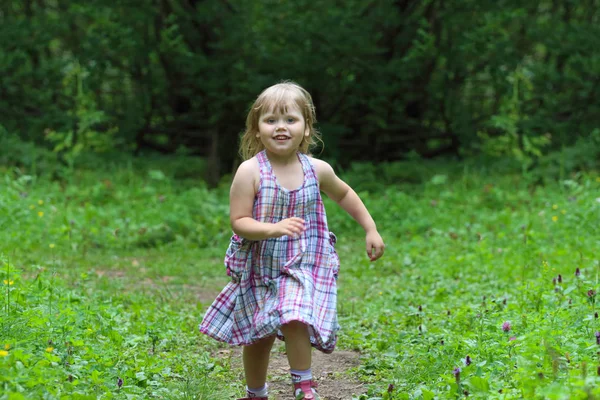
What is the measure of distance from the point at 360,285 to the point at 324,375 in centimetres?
215

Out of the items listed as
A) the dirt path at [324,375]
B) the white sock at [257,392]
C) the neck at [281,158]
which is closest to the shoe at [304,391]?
the white sock at [257,392]

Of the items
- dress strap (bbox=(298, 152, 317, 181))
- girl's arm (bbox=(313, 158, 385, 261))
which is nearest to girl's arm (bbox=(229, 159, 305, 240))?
dress strap (bbox=(298, 152, 317, 181))

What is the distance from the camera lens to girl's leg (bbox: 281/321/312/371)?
353cm

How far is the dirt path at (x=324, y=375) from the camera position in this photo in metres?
4.02

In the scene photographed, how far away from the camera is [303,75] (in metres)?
10.3

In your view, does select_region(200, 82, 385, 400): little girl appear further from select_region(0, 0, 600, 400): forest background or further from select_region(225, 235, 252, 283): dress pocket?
select_region(0, 0, 600, 400): forest background

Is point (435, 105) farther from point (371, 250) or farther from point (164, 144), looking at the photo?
point (371, 250)

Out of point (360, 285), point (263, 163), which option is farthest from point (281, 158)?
point (360, 285)

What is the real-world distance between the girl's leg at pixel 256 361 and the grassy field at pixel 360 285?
0.55 ft

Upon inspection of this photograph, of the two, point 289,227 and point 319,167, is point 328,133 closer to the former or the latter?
point 319,167

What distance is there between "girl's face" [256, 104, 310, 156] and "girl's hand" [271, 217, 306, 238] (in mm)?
418

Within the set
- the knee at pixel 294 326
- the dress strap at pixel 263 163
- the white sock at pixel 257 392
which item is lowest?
the white sock at pixel 257 392

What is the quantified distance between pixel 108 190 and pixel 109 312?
4920mm

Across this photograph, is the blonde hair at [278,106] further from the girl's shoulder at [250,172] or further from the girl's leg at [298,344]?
the girl's leg at [298,344]
